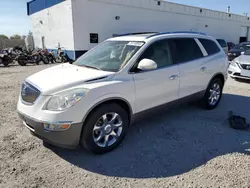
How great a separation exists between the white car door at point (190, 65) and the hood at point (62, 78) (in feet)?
5.26

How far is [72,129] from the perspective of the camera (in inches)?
109

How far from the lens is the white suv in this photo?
9.07 feet

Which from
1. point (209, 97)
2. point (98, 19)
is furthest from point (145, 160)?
point (98, 19)

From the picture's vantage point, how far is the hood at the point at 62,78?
9.34ft

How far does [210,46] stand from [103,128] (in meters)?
3.40

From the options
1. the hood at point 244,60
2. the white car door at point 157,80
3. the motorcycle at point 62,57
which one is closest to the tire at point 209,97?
the white car door at point 157,80

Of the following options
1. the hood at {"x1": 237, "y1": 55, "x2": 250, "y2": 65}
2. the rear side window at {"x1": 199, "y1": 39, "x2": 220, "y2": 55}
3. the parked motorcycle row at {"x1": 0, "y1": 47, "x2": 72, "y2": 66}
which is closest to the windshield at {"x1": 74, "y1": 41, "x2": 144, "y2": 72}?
the rear side window at {"x1": 199, "y1": 39, "x2": 220, "y2": 55}

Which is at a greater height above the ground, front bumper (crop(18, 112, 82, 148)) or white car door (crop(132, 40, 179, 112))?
white car door (crop(132, 40, 179, 112))

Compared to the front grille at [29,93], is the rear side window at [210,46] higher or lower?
higher

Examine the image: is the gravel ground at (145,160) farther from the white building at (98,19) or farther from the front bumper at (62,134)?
the white building at (98,19)

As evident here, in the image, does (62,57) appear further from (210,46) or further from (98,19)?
(210,46)

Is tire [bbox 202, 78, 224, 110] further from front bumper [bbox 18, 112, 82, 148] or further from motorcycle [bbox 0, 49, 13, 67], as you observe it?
motorcycle [bbox 0, 49, 13, 67]

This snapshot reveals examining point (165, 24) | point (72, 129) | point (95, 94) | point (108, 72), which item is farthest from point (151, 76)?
point (165, 24)

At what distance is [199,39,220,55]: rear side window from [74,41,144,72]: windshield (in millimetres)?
1986
